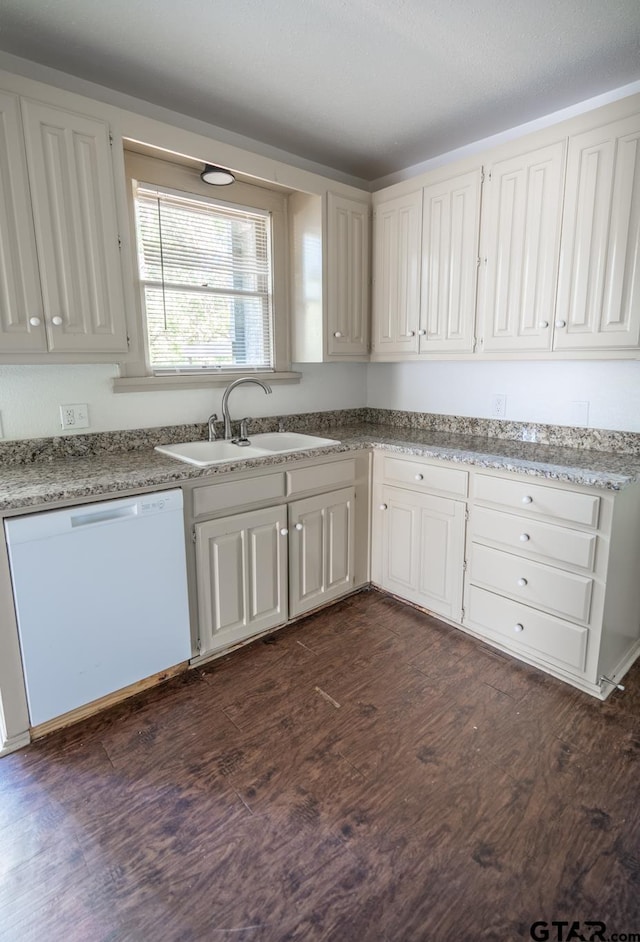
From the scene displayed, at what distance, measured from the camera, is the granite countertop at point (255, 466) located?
5.61ft

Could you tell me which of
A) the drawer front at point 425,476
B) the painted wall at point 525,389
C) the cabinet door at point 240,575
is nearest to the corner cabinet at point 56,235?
the cabinet door at point 240,575

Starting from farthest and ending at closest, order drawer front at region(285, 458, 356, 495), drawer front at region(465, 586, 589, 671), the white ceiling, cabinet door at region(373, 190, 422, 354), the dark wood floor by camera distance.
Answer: cabinet door at region(373, 190, 422, 354), drawer front at region(285, 458, 356, 495), drawer front at region(465, 586, 589, 671), the white ceiling, the dark wood floor

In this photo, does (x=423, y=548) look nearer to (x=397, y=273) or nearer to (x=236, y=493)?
(x=236, y=493)

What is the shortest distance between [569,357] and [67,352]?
208 cm

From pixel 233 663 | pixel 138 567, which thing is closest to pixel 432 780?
pixel 233 663

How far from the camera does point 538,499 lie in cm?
205

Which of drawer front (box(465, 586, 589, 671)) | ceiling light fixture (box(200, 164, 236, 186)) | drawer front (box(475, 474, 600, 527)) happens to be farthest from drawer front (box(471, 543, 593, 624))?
ceiling light fixture (box(200, 164, 236, 186))

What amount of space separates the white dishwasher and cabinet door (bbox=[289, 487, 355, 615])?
0.62 metres

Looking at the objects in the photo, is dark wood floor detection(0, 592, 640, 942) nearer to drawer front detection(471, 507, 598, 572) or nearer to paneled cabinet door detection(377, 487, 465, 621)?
paneled cabinet door detection(377, 487, 465, 621)

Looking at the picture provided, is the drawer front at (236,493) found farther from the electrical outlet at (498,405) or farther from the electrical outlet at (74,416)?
the electrical outlet at (498,405)

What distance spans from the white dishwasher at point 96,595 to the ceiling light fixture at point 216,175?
1.55m

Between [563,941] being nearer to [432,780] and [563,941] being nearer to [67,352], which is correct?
[432,780]

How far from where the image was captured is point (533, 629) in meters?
2.15

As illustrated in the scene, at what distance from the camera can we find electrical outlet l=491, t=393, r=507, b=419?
2.70 metres
